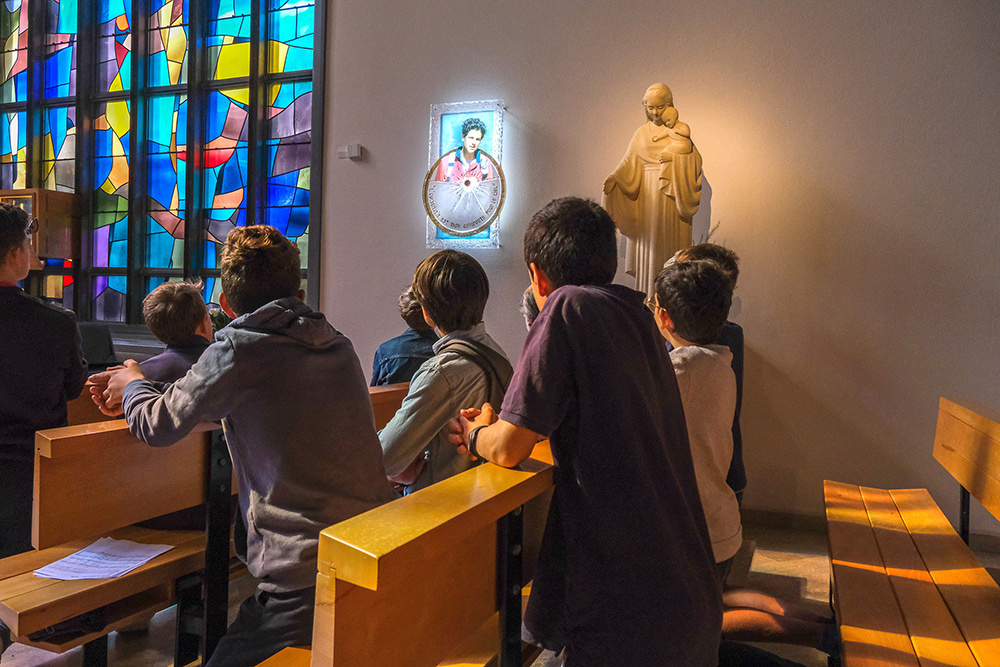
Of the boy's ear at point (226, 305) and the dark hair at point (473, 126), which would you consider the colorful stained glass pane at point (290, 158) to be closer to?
the dark hair at point (473, 126)

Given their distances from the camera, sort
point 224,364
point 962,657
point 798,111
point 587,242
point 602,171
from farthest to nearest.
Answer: point 602,171 → point 798,111 → point 962,657 → point 224,364 → point 587,242

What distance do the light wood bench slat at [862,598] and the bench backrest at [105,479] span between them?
1595 mm

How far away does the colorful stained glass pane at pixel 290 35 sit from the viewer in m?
5.80

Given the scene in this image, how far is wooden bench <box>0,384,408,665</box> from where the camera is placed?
1.52m

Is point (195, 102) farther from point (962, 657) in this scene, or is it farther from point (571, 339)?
point (962, 657)

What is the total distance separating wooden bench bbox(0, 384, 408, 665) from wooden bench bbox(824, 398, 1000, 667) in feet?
5.06

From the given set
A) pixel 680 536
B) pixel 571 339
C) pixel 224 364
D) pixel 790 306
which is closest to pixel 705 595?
pixel 680 536

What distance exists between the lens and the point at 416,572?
3.51 ft

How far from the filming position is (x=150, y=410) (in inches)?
60.1

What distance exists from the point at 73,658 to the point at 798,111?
4269 millimetres

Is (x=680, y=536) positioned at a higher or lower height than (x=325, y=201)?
lower

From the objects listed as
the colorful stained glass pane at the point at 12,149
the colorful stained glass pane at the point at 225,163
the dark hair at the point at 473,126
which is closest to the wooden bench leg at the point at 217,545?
the dark hair at the point at 473,126

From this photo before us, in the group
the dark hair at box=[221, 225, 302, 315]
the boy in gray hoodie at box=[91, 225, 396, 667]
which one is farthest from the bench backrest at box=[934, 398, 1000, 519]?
the dark hair at box=[221, 225, 302, 315]

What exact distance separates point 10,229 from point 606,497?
2.22 m
